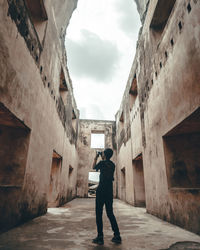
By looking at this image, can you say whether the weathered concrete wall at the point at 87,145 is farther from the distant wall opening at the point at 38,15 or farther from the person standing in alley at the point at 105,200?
the person standing in alley at the point at 105,200

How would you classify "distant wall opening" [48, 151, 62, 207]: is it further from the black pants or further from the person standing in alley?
the black pants

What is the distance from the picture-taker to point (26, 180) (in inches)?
161

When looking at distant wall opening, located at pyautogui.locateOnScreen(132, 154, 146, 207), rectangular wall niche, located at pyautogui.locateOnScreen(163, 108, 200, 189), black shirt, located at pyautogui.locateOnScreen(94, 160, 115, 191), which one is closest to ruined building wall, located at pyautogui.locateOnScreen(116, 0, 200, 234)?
rectangular wall niche, located at pyautogui.locateOnScreen(163, 108, 200, 189)

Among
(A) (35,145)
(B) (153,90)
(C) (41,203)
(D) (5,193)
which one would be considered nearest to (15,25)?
(A) (35,145)

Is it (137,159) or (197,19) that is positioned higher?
(197,19)

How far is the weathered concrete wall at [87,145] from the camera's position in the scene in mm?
14164

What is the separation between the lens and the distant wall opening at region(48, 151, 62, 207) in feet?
24.2

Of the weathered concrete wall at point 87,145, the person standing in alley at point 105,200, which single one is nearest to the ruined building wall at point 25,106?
the person standing in alley at point 105,200

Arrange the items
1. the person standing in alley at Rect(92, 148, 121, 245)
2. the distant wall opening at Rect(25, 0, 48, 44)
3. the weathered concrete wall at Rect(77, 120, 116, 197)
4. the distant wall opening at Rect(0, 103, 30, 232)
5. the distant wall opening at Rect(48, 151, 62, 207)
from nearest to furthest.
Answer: the person standing in alley at Rect(92, 148, 121, 245) → the distant wall opening at Rect(0, 103, 30, 232) → the distant wall opening at Rect(25, 0, 48, 44) → the distant wall opening at Rect(48, 151, 62, 207) → the weathered concrete wall at Rect(77, 120, 116, 197)

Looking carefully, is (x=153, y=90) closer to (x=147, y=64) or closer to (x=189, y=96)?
(x=147, y=64)

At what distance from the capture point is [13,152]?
4.07m

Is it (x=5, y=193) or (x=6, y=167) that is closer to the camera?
(x=5, y=193)

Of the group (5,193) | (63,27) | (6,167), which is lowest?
(5,193)

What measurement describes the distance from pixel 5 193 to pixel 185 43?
4601 mm
